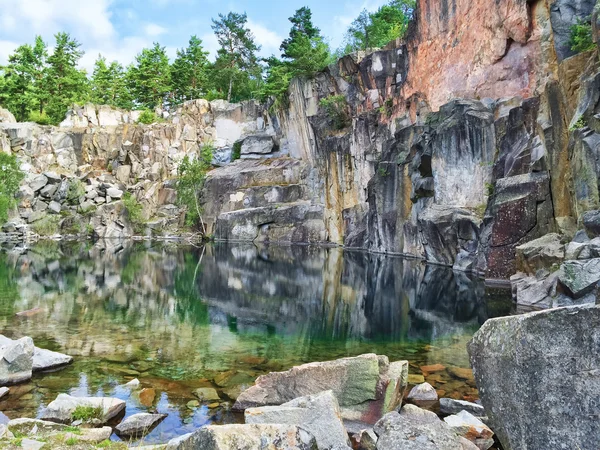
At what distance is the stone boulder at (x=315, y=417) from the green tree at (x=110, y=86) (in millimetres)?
76382

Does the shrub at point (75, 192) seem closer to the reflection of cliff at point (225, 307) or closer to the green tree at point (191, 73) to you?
the green tree at point (191, 73)

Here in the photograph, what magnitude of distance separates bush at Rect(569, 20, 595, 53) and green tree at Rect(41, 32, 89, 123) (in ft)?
224

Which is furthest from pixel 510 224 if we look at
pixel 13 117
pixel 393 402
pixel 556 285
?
pixel 13 117

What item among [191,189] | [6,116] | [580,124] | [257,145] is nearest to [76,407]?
[580,124]

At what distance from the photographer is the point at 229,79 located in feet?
237

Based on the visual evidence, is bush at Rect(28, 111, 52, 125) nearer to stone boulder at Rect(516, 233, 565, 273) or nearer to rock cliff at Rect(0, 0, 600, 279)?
rock cliff at Rect(0, 0, 600, 279)

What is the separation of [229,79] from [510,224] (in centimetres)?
5909

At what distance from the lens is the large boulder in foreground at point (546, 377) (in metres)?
4.13

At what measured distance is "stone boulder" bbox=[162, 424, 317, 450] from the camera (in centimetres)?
422

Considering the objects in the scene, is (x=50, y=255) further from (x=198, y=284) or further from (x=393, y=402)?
(x=393, y=402)

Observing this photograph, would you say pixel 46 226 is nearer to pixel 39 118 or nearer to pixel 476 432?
pixel 39 118

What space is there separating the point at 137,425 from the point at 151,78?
7479cm

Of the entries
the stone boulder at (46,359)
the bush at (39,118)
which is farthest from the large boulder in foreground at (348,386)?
the bush at (39,118)

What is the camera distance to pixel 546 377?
4.36 m
